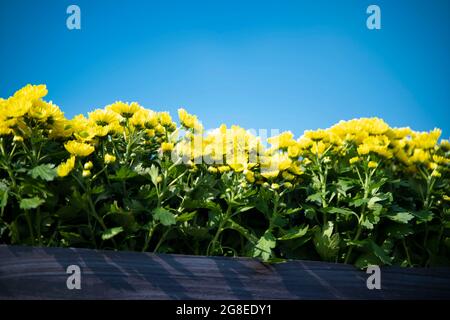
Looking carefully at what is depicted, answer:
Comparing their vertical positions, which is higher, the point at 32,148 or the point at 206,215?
the point at 32,148

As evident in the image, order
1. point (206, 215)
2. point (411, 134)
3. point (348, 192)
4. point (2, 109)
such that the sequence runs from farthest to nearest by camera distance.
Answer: point (411, 134) < point (348, 192) < point (206, 215) < point (2, 109)

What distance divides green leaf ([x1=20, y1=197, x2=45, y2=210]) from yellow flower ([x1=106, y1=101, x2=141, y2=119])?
530 millimetres

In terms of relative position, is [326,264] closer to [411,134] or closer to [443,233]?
[443,233]

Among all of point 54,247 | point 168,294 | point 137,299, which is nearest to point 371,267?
point 168,294

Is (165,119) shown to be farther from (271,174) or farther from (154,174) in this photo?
(271,174)

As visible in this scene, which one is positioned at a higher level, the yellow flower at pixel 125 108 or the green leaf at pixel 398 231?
the yellow flower at pixel 125 108

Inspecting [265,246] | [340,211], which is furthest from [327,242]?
[265,246]

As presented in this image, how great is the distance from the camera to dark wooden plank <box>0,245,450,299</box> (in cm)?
→ 156

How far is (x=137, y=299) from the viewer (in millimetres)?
1649

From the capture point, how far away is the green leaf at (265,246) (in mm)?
1771

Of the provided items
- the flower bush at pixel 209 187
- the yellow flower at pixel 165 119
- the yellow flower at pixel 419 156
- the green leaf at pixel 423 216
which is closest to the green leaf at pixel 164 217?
the flower bush at pixel 209 187

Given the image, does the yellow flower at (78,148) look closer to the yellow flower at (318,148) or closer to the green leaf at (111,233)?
the green leaf at (111,233)

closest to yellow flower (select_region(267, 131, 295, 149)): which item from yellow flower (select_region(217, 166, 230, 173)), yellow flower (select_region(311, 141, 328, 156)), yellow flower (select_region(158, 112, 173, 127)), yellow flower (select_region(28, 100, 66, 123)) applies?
yellow flower (select_region(311, 141, 328, 156))
